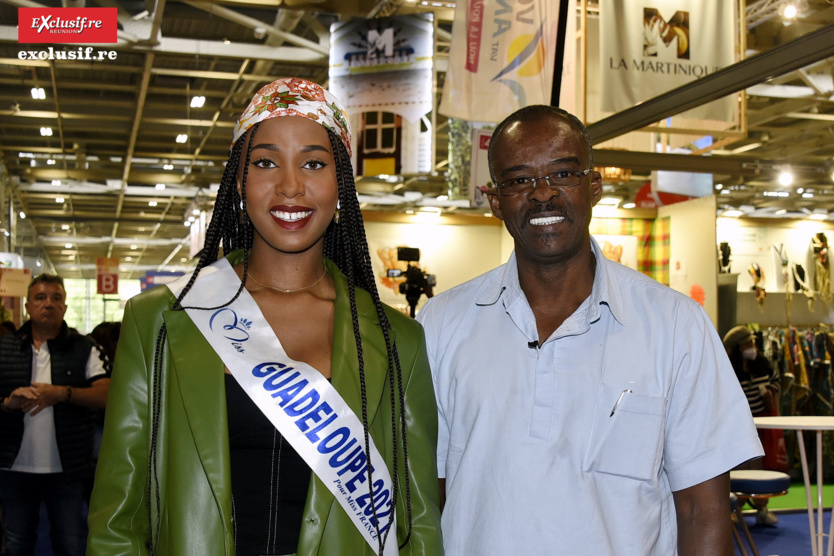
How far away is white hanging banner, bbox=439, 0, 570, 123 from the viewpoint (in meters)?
4.32

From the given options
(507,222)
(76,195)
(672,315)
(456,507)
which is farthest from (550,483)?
(76,195)

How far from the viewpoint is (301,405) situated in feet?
5.35

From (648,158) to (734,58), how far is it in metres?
0.71

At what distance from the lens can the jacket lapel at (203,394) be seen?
60.4 inches

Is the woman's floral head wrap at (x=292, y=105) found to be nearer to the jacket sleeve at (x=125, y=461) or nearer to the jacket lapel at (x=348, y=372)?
the jacket lapel at (x=348, y=372)

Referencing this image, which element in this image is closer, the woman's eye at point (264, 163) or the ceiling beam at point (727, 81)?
the woman's eye at point (264, 163)

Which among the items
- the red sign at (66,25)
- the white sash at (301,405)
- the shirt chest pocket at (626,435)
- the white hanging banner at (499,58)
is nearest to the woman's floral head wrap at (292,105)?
the white sash at (301,405)

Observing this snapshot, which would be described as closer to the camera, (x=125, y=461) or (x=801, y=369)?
(x=125, y=461)

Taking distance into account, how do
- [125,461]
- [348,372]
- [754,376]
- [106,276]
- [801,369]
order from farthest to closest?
[106,276] → [801,369] → [754,376] → [348,372] → [125,461]

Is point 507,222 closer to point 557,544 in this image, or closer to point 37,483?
point 557,544

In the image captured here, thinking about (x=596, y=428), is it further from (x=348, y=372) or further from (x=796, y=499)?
(x=796, y=499)

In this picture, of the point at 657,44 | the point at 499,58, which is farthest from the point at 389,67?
the point at 657,44

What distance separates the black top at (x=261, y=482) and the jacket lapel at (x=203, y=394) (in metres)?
0.05

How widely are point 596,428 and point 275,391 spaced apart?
0.66 m
